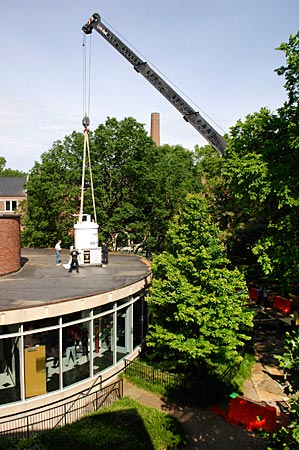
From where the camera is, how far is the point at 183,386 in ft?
47.8

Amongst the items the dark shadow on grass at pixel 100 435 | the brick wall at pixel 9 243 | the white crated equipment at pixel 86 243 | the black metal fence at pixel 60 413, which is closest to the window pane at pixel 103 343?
the black metal fence at pixel 60 413

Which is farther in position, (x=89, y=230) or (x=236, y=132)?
(x=89, y=230)

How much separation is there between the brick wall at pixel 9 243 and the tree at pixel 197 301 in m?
7.58

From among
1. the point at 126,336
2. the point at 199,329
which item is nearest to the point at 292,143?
the point at 199,329

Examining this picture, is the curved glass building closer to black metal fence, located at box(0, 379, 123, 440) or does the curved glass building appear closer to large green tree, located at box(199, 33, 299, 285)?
black metal fence, located at box(0, 379, 123, 440)

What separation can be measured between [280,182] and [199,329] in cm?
706


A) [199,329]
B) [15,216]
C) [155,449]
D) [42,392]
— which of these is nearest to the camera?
[155,449]

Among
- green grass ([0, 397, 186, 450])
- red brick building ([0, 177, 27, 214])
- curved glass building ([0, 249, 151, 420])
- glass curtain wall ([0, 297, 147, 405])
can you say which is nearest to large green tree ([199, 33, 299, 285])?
curved glass building ([0, 249, 151, 420])

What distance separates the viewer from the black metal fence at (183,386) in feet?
46.3

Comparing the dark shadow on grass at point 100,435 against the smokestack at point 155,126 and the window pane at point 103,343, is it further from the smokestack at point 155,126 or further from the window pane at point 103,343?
the smokestack at point 155,126

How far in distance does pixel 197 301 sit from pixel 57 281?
21.5 ft

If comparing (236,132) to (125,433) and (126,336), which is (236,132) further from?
(125,433)

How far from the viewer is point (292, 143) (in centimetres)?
1564

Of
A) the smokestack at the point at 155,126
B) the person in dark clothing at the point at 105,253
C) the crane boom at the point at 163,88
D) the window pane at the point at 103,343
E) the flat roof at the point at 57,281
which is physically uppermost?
the smokestack at the point at 155,126
